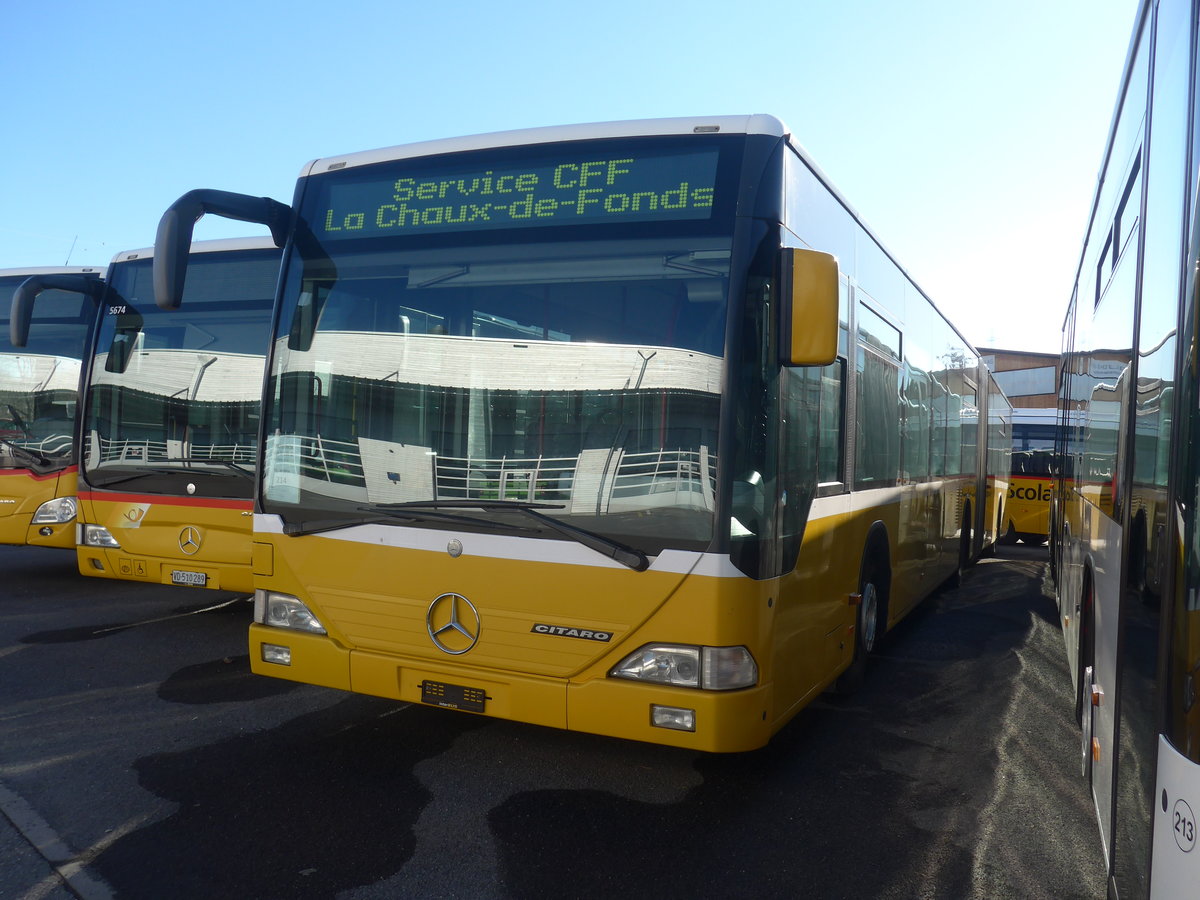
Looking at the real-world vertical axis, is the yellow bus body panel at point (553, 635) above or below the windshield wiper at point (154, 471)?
below

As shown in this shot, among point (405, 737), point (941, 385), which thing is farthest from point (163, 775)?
point (941, 385)

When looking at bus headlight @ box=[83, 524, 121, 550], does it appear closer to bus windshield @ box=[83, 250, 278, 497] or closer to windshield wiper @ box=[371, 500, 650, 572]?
bus windshield @ box=[83, 250, 278, 497]

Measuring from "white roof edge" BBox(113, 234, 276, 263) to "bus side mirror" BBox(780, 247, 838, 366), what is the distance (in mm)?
5146

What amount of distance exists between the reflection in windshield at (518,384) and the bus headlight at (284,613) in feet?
1.51

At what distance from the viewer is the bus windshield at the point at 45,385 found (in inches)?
355

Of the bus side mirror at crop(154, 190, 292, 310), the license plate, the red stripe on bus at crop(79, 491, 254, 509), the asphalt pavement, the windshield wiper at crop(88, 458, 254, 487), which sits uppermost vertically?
the bus side mirror at crop(154, 190, 292, 310)

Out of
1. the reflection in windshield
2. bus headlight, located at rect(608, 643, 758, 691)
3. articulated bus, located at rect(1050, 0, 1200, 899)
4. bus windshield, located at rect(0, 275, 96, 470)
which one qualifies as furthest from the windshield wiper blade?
articulated bus, located at rect(1050, 0, 1200, 899)

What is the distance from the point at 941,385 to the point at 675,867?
6.89 metres

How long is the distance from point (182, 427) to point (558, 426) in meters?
4.84

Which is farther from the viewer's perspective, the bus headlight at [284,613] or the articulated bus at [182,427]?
the articulated bus at [182,427]

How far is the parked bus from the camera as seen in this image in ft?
62.2

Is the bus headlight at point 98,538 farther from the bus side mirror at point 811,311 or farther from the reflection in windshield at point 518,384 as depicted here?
the bus side mirror at point 811,311

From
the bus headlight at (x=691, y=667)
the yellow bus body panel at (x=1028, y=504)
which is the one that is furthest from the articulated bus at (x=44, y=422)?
the yellow bus body panel at (x=1028, y=504)

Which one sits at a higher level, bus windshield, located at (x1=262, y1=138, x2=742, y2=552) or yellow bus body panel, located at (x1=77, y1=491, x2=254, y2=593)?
bus windshield, located at (x1=262, y1=138, x2=742, y2=552)
